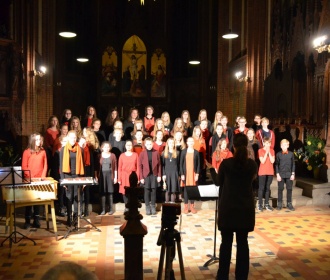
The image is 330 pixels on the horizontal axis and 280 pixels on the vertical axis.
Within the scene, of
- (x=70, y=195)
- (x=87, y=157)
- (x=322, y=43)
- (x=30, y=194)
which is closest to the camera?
(x=30, y=194)

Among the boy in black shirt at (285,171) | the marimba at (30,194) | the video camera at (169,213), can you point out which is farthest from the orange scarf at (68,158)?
the video camera at (169,213)

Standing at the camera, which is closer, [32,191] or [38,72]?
[32,191]

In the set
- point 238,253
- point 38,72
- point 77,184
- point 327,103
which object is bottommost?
point 238,253

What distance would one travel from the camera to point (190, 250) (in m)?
6.59

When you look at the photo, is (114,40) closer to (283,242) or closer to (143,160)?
(143,160)

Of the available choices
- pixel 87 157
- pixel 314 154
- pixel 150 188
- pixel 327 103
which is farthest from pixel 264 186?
pixel 87 157

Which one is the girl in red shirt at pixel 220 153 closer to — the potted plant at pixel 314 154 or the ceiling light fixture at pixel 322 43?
the potted plant at pixel 314 154

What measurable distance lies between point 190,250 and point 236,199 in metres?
2.10

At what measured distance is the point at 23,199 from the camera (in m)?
6.77


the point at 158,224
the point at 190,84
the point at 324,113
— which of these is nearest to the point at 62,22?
the point at 190,84

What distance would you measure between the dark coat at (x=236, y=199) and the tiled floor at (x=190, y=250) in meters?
1.11

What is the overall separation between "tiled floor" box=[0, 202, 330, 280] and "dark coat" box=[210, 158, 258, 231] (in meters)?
1.11

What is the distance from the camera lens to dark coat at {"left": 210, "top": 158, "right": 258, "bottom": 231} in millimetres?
4762

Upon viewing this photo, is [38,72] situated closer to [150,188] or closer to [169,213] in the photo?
[150,188]
